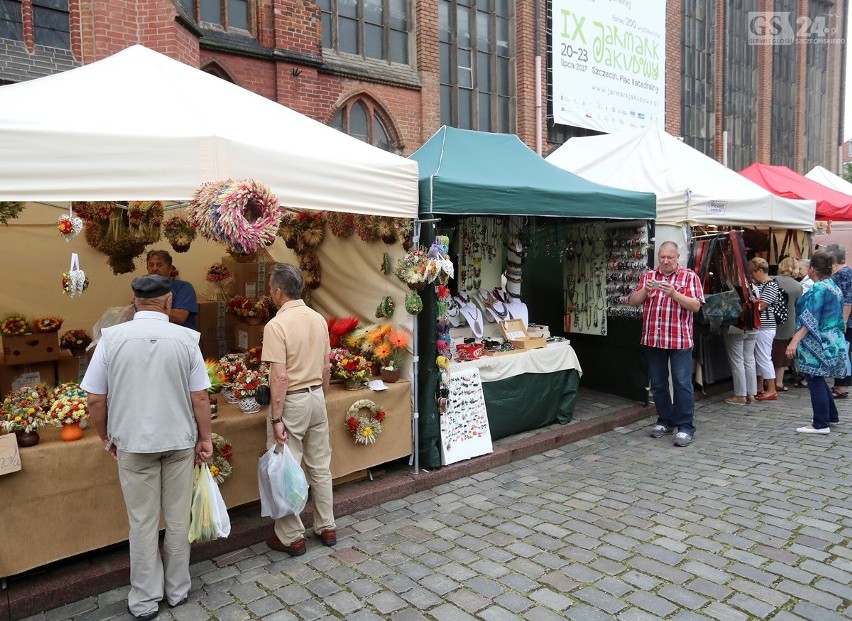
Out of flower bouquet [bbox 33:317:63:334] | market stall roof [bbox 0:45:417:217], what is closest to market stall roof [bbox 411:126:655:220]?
market stall roof [bbox 0:45:417:217]

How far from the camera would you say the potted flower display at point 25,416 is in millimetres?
3201

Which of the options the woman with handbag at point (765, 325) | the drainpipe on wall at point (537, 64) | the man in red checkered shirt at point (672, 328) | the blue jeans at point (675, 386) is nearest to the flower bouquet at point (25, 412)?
the man in red checkered shirt at point (672, 328)

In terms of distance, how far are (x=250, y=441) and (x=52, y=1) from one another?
680cm

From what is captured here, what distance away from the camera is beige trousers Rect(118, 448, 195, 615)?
2918mm

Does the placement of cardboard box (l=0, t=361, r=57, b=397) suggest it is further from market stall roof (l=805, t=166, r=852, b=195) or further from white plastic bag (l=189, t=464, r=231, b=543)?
market stall roof (l=805, t=166, r=852, b=195)

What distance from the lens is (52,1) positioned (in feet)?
24.6

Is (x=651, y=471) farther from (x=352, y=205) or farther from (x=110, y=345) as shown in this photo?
→ (x=110, y=345)

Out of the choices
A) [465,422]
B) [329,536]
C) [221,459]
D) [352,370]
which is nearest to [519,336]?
[465,422]

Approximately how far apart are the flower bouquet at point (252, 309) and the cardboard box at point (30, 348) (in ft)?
4.73

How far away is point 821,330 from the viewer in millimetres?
5582

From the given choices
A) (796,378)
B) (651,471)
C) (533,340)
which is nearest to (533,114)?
(796,378)

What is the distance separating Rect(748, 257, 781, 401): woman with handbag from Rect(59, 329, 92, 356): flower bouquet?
684 cm

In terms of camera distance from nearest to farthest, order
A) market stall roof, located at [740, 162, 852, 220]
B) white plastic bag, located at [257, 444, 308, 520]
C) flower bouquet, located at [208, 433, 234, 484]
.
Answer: white plastic bag, located at [257, 444, 308, 520] → flower bouquet, located at [208, 433, 234, 484] → market stall roof, located at [740, 162, 852, 220]

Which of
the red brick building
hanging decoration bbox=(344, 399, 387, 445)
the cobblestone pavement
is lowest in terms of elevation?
the cobblestone pavement
